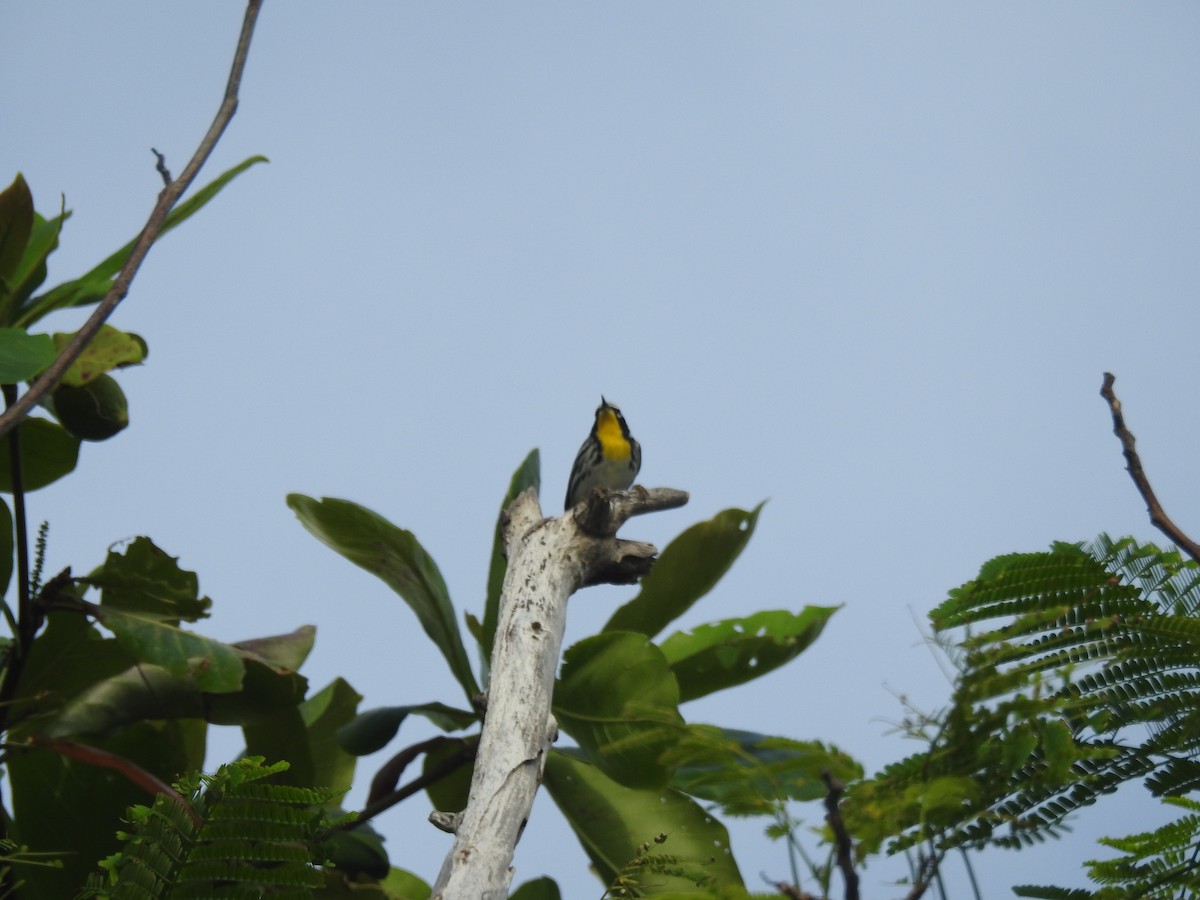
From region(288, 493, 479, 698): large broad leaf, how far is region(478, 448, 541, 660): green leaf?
184 mm

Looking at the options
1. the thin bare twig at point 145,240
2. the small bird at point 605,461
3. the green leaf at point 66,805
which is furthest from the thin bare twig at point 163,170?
the small bird at point 605,461

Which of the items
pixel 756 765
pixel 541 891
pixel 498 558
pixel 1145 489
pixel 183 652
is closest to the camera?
pixel 756 765

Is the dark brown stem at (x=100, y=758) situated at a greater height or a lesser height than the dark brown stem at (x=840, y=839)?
greater

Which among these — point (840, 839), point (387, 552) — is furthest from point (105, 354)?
point (840, 839)

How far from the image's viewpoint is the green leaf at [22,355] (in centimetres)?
246

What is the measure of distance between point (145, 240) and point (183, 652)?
3.62 ft

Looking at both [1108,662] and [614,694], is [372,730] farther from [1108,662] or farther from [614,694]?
[1108,662]

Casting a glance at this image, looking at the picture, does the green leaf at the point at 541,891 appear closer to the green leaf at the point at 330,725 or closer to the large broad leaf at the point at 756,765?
the green leaf at the point at 330,725

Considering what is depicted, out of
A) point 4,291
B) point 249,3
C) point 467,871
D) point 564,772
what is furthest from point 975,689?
point 4,291

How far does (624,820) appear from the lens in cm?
311

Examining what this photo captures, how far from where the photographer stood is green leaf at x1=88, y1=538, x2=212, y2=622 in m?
2.86

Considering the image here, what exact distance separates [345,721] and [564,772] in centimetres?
87

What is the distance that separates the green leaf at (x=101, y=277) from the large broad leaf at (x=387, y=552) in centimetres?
83

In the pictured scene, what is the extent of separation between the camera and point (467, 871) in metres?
1.96
